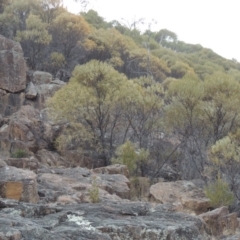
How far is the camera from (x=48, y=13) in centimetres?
2933

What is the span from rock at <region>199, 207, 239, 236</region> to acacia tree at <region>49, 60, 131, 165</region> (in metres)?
8.98

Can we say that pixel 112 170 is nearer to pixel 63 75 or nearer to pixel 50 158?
pixel 50 158

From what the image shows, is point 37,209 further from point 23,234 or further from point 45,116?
point 45,116

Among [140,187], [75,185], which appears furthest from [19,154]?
[75,185]

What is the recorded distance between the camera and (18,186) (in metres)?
6.15

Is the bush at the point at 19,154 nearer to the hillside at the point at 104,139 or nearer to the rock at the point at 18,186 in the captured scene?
the hillside at the point at 104,139

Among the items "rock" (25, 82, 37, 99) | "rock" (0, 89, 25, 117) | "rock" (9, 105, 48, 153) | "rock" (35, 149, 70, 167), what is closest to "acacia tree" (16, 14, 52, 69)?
"rock" (25, 82, 37, 99)

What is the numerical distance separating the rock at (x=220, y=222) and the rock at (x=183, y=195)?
2.27 meters

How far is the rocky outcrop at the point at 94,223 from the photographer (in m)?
3.89

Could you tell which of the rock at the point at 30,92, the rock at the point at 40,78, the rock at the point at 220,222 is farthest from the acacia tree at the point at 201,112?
the rock at the point at 40,78

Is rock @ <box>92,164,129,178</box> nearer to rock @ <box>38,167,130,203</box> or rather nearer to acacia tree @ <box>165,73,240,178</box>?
rock @ <box>38,167,130,203</box>

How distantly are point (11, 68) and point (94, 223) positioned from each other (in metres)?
18.0

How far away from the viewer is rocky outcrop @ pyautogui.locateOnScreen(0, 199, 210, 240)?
12.8ft

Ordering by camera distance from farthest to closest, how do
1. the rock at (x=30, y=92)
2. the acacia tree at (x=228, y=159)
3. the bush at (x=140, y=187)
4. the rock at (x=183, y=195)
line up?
1. the rock at (x=30, y=92)
2. the acacia tree at (x=228, y=159)
3. the bush at (x=140, y=187)
4. the rock at (x=183, y=195)
